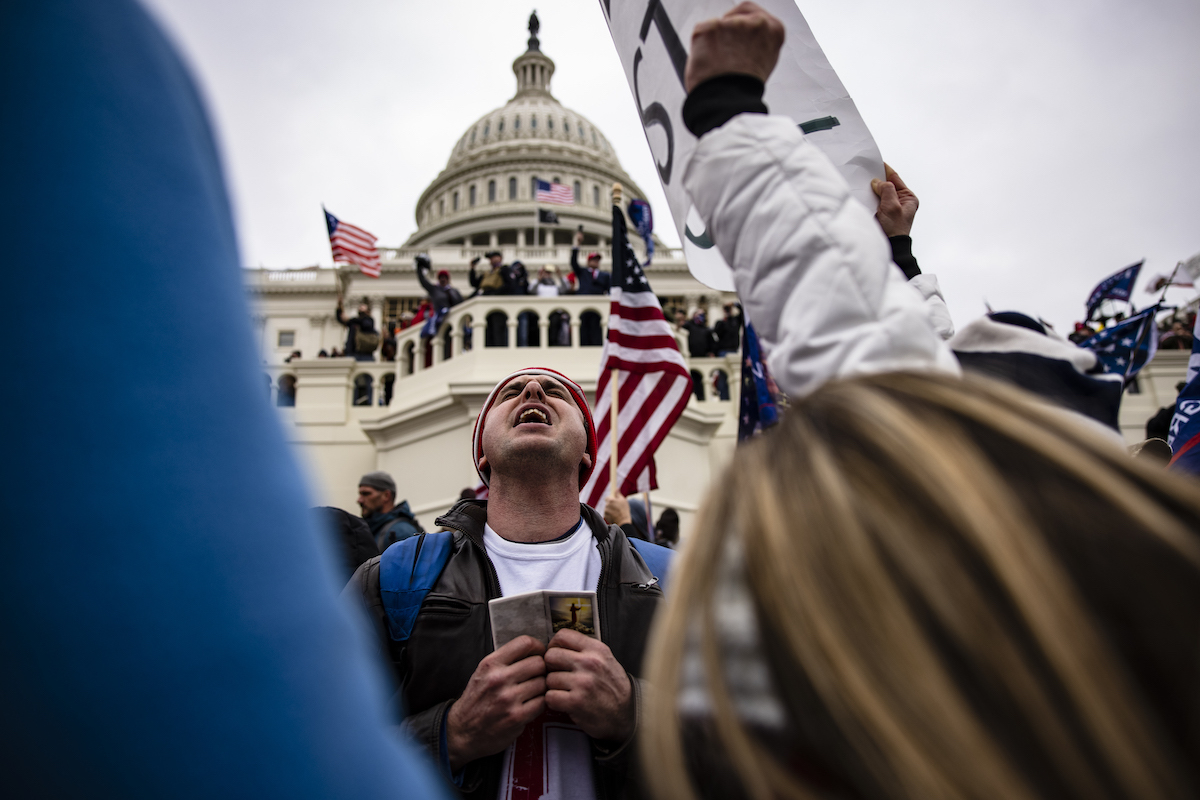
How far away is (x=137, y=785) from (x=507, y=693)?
1260 mm

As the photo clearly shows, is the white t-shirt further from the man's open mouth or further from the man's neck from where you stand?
the man's open mouth

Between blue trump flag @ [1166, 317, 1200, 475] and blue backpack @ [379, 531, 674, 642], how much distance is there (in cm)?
211

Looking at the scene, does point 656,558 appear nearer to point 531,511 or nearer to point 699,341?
point 531,511

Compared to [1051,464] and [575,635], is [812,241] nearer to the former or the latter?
[1051,464]

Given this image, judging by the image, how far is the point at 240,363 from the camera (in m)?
0.49

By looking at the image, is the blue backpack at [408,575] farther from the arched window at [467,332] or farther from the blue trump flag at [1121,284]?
the blue trump flag at [1121,284]

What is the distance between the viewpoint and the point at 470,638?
186 cm

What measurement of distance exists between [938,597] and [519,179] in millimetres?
61732

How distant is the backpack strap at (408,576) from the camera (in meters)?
1.89

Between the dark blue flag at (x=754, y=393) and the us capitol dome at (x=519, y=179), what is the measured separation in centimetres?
4980

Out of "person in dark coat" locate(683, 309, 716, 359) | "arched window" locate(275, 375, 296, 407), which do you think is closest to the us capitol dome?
"person in dark coat" locate(683, 309, 716, 359)

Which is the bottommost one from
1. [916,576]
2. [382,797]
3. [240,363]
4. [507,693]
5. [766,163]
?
[507,693]

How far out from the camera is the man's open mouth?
2342mm

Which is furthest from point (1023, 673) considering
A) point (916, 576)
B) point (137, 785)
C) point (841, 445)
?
point (137, 785)
